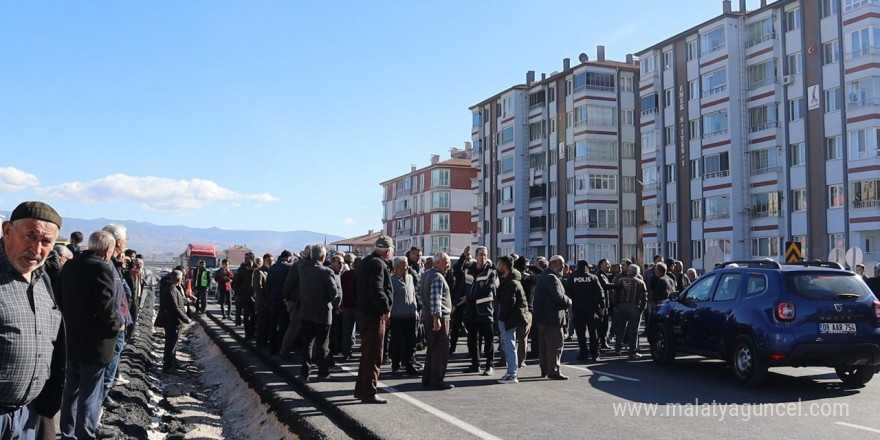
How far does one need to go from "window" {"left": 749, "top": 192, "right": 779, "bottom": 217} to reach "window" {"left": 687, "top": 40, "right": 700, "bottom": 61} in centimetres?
1089

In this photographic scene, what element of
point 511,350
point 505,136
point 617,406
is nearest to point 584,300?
point 511,350

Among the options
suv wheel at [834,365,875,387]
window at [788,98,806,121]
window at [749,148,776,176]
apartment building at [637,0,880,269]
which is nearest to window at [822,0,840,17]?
apartment building at [637,0,880,269]

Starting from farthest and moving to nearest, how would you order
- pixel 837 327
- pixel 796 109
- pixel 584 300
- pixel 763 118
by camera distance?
pixel 763 118 < pixel 796 109 < pixel 584 300 < pixel 837 327

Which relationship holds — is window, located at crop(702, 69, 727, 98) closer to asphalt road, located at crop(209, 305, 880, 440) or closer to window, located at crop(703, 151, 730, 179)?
window, located at crop(703, 151, 730, 179)

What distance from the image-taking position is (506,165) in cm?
7488

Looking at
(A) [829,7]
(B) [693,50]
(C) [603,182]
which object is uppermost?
(B) [693,50]

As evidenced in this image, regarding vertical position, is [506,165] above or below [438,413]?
above

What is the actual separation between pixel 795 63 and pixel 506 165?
108 feet

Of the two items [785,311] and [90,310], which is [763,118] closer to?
[785,311]

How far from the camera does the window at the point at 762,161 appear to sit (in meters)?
47.1

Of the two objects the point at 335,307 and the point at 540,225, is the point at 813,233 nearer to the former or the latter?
the point at 540,225

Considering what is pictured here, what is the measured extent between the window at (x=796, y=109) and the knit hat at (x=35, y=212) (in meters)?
46.9

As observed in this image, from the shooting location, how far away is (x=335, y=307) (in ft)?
38.7

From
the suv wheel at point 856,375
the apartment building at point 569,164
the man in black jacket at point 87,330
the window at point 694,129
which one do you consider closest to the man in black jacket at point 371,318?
the man in black jacket at point 87,330
